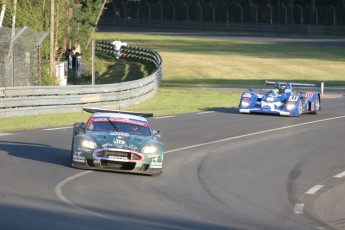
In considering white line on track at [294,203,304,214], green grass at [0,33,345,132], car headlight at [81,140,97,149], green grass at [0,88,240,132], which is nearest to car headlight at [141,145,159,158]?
car headlight at [81,140,97,149]

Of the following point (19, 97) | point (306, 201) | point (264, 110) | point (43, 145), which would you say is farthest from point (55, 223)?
point (264, 110)

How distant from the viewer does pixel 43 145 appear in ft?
64.8

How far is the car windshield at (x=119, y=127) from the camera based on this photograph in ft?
55.2

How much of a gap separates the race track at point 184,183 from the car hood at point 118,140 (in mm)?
521

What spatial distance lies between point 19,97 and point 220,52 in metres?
Answer: 45.2

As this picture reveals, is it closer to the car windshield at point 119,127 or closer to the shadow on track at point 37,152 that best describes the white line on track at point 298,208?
the car windshield at point 119,127

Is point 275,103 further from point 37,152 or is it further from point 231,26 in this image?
point 231,26

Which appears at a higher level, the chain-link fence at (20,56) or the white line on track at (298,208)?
→ the chain-link fence at (20,56)

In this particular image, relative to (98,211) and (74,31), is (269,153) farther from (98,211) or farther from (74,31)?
(74,31)

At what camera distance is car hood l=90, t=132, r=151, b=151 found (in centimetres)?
1602

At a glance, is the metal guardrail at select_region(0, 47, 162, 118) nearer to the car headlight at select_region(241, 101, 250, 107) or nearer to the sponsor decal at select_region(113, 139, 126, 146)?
the car headlight at select_region(241, 101, 250, 107)

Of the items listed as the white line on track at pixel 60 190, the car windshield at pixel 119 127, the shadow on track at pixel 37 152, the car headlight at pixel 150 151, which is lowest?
the shadow on track at pixel 37 152

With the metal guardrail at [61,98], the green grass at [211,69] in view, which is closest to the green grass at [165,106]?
the green grass at [211,69]

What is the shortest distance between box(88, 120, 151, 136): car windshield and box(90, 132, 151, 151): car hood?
12.6 inches
